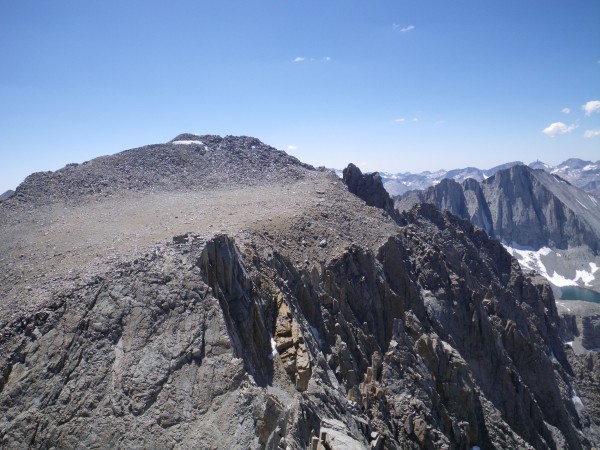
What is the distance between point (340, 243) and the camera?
42688 millimetres

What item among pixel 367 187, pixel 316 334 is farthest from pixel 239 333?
pixel 367 187

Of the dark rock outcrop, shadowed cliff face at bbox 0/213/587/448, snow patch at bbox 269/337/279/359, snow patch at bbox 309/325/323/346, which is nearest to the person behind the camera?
shadowed cliff face at bbox 0/213/587/448

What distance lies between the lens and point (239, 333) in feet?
69.3

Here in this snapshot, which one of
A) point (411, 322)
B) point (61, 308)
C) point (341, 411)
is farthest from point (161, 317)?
point (411, 322)

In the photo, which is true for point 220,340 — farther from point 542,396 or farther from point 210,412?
point 542,396

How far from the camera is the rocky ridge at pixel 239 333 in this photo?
51.6ft

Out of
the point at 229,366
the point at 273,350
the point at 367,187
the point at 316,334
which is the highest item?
the point at 367,187

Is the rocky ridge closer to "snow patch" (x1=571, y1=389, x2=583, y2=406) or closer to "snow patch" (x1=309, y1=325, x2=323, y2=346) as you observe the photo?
"snow patch" (x1=309, y1=325, x2=323, y2=346)

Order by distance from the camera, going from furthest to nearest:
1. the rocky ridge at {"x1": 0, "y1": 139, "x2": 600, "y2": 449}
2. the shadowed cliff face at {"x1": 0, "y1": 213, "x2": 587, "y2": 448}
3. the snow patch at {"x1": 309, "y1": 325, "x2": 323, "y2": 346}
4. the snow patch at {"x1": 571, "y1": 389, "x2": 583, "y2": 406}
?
1. the snow patch at {"x1": 571, "y1": 389, "x2": 583, "y2": 406}
2. the snow patch at {"x1": 309, "y1": 325, "x2": 323, "y2": 346}
3. the rocky ridge at {"x1": 0, "y1": 139, "x2": 600, "y2": 449}
4. the shadowed cliff face at {"x1": 0, "y1": 213, "x2": 587, "y2": 448}

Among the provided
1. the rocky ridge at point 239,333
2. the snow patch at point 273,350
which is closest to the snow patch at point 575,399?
the rocky ridge at point 239,333

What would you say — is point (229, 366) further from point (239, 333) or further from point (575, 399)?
point (575, 399)

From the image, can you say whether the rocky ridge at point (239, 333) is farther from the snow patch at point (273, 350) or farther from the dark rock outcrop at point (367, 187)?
the dark rock outcrop at point (367, 187)

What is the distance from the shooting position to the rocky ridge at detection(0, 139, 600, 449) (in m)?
15.7

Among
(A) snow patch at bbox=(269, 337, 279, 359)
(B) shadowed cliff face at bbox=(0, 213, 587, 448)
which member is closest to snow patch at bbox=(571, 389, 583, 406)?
(B) shadowed cliff face at bbox=(0, 213, 587, 448)
